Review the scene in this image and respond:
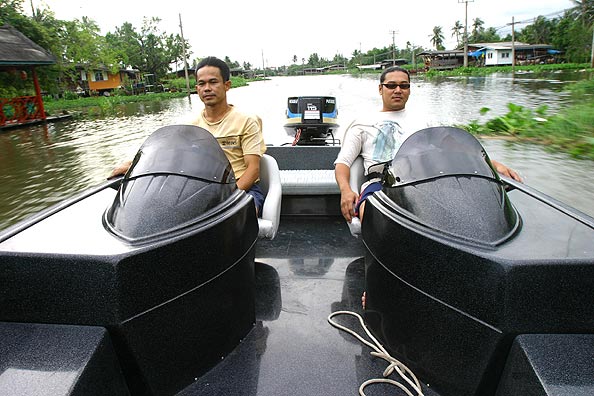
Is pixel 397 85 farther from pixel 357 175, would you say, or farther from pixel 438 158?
pixel 438 158

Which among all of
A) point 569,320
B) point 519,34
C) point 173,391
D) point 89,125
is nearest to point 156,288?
point 173,391

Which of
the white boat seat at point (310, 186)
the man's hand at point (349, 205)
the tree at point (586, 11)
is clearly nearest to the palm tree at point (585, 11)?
the tree at point (586, 11)

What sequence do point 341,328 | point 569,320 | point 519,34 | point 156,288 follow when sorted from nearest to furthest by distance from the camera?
point 569,320
point 156,288
point 341,328
point 519,34

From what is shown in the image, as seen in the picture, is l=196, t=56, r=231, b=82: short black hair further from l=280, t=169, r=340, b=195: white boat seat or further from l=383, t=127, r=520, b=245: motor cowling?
l=383, t=127, r=520, b=245: motor cowling

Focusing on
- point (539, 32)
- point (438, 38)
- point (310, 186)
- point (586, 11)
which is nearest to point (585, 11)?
point (586, 11)

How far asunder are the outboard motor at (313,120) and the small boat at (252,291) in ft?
23.5

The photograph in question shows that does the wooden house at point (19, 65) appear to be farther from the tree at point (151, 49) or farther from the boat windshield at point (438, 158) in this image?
the tree at point (151, 49)

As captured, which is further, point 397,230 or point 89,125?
point 89,125

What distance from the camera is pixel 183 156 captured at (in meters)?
1.88

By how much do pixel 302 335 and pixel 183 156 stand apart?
99cm

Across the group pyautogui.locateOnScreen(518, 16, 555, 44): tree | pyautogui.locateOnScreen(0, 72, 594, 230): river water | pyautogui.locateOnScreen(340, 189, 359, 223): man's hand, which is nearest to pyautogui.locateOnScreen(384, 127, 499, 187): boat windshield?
pyautogui.locateOnScreen(340, 189, 359, 223): man's hand

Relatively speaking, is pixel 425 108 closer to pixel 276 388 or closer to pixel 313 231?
pixel 313 231

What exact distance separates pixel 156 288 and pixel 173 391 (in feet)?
1.49

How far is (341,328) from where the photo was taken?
2023 millimetres
